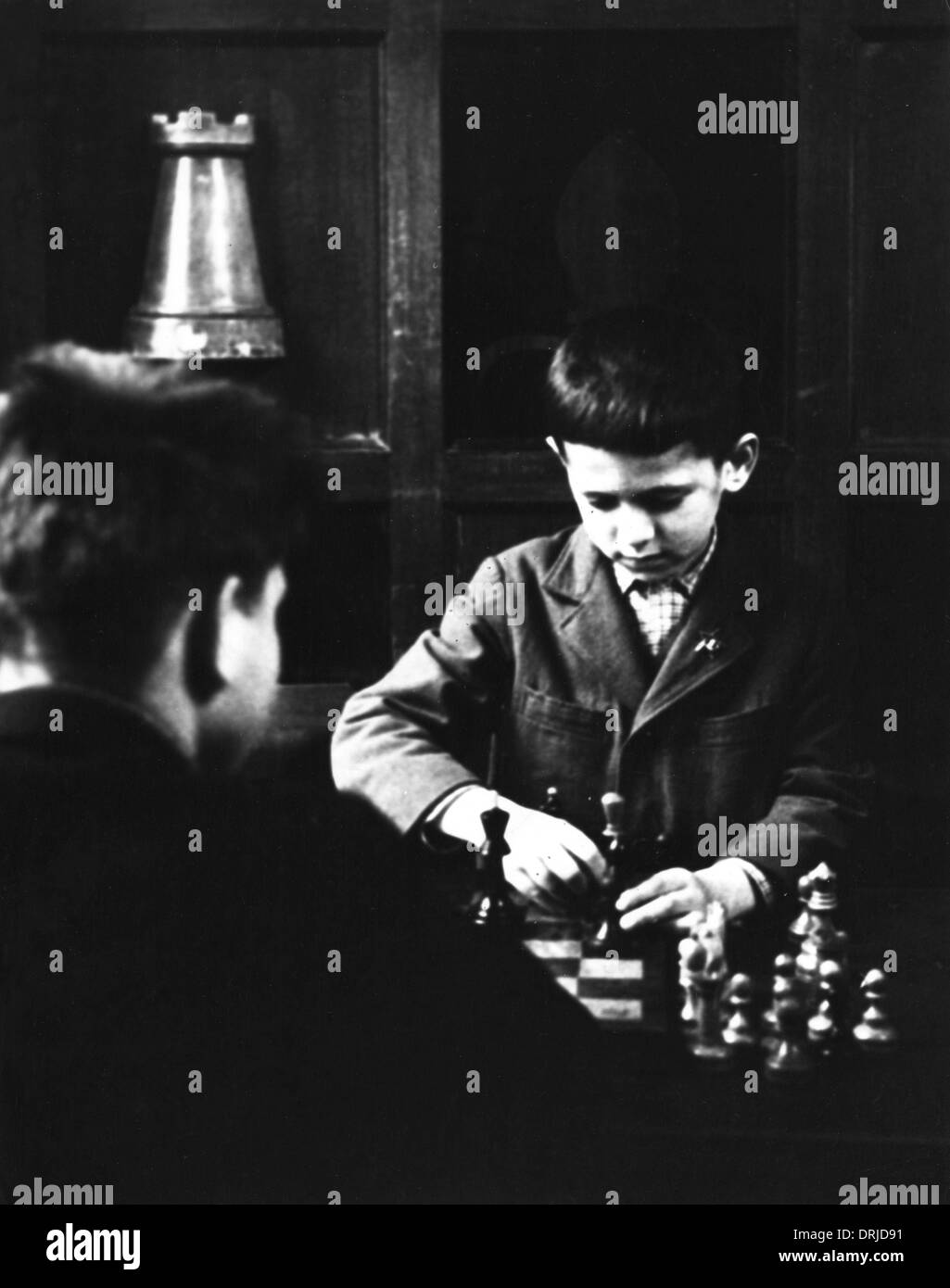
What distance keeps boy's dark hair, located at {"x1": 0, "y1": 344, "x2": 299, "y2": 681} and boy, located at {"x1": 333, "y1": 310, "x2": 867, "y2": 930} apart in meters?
0.24

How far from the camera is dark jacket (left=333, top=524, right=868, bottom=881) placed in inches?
74.5

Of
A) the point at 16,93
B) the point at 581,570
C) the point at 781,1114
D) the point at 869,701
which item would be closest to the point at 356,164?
the point at 16,93

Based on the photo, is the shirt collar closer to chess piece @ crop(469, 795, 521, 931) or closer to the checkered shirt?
the checkered shirt

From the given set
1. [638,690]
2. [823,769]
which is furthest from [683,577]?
[823,769]

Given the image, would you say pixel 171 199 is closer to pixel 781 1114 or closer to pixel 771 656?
pixel 771 656

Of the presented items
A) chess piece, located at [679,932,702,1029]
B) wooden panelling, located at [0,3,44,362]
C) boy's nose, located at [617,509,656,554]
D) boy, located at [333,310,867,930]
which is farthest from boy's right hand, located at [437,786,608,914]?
wooden panelling, located at [0,3,44,362]

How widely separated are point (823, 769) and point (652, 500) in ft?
1.17

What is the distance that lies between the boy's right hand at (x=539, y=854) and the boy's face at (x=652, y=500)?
30 cm

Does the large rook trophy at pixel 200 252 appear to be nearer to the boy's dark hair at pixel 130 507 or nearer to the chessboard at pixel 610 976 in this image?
the boy's dark hair at pixel 130 507

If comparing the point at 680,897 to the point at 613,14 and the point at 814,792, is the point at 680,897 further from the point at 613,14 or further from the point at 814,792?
the point at 613,14
